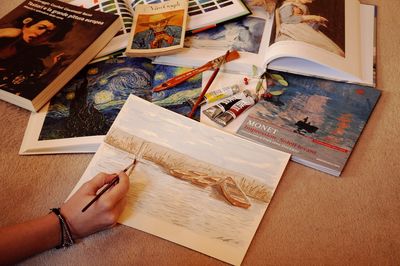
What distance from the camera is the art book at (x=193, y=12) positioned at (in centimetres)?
83

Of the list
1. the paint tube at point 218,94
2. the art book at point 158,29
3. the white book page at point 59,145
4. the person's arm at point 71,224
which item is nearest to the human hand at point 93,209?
the person's arm at point 71,224

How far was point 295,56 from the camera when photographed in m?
0.71

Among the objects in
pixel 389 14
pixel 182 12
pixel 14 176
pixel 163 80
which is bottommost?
pixel 14 176

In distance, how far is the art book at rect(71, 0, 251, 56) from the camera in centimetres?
83

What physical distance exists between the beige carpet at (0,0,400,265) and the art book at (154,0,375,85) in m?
0.11

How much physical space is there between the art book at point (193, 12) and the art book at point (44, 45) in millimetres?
23

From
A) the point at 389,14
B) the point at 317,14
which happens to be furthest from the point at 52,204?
the point at 389,14

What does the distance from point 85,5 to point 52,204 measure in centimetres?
49

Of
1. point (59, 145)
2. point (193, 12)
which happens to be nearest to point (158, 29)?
point (193, 12)

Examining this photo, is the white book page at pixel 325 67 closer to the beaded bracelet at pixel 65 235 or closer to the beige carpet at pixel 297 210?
the beige carpet at pixel 297 210

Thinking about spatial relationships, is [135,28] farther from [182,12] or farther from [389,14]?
[389,14]

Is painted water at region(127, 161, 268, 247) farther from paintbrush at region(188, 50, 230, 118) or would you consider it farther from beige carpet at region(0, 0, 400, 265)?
paintbrush at region(188, 50, 230, 118)

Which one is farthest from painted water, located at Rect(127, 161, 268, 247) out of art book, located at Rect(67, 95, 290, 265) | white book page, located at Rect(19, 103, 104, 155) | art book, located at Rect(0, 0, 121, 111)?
art book, located at Rect(0, 0, 121, 111)

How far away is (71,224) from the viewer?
556mm
